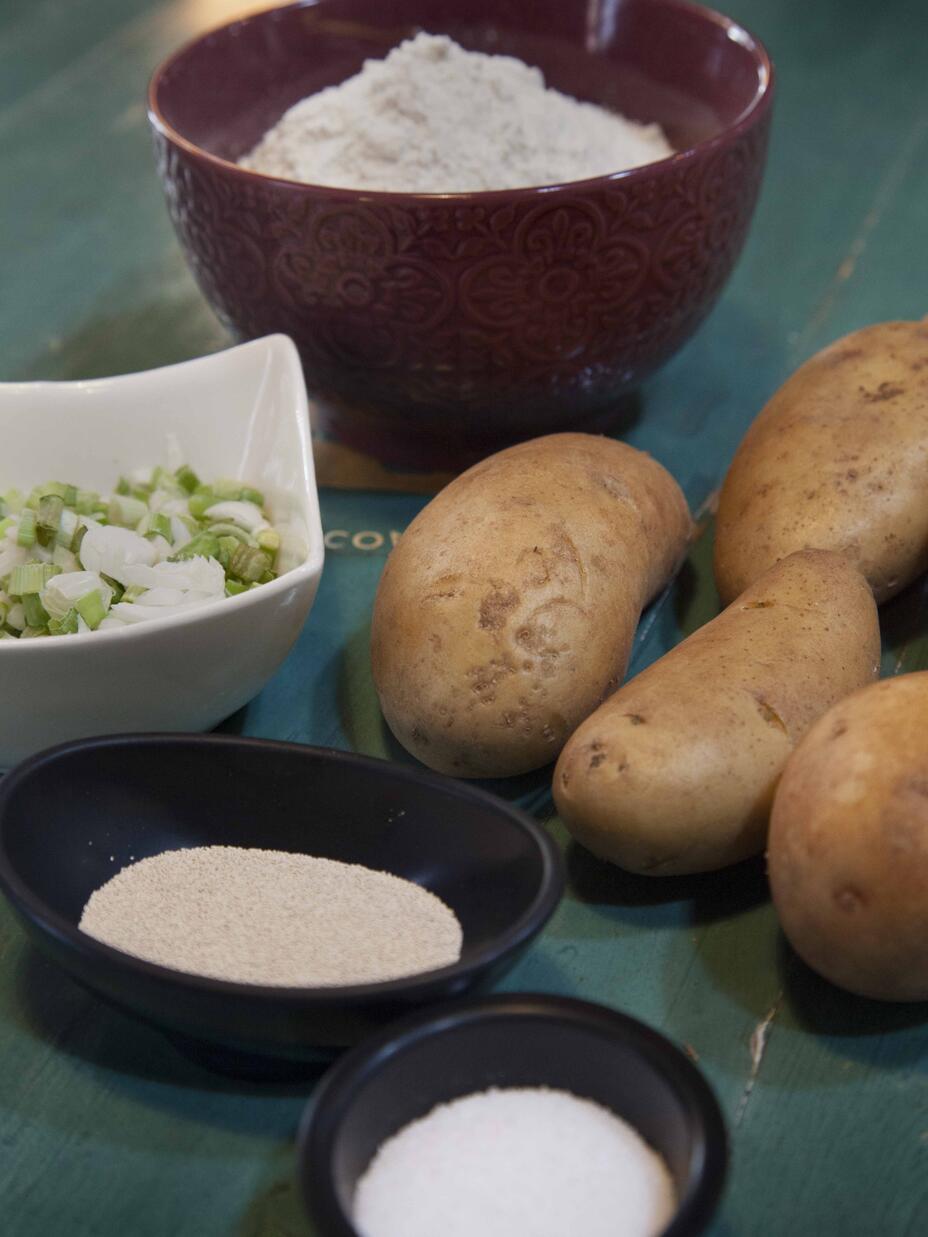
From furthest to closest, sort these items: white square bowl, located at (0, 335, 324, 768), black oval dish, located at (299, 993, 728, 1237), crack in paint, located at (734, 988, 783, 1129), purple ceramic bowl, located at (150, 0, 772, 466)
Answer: purple ceramic bowl, located at (150, 0, 772, 466), white square bowl, located at (0, 335, 324, 768), crack in paint, located at (734, 988, 783, 1129), black oval dish, located at (299, 993, 728, 1237)

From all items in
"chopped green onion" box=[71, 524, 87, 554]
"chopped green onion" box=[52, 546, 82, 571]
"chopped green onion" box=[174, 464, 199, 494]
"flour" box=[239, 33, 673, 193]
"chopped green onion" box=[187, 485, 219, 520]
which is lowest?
"chopped green onion" box=[174, 464, 199, 494]

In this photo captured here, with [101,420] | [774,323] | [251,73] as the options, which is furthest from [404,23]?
[101,420]

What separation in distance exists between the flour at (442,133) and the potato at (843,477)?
0.85 ft

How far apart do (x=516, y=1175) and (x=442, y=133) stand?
76 centimetres

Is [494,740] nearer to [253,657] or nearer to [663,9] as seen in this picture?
[253,657]

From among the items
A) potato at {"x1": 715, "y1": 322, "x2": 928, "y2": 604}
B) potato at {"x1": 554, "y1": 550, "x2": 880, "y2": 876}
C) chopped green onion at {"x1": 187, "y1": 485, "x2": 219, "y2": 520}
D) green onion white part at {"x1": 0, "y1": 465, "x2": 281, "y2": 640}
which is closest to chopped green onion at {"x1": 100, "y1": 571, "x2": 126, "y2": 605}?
green onion white part at {"x1": 0, "y1": 465, "x2": 281, "y2": 640}

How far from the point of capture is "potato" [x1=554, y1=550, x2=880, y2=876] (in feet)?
2.30

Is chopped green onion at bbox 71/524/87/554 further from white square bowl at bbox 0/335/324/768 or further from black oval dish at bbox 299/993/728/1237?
black oval dish at bbox 299/993/728/1237

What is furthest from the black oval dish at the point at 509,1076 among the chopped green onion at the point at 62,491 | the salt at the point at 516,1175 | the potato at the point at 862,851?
the chopped green onion at the point at 62,491

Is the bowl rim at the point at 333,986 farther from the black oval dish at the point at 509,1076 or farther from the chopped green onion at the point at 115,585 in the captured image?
the chopped green onion at the point at 115,585

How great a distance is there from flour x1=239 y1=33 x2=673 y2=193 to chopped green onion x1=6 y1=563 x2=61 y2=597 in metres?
0.40

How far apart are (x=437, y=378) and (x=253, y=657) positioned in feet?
1.02

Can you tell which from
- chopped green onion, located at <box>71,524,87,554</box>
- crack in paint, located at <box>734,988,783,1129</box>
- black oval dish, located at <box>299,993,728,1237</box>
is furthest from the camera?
chopped green onion, located at <box>71,524,87,554</box>

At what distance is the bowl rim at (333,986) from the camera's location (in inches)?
22.6
